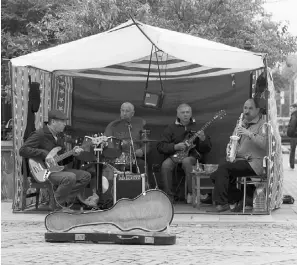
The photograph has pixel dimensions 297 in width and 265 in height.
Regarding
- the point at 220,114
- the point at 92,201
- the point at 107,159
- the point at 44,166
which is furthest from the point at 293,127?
the point at 44,166

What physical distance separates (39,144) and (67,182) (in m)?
0.63

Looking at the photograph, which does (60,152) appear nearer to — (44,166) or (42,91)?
(44,166)

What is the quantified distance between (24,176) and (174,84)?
311cm

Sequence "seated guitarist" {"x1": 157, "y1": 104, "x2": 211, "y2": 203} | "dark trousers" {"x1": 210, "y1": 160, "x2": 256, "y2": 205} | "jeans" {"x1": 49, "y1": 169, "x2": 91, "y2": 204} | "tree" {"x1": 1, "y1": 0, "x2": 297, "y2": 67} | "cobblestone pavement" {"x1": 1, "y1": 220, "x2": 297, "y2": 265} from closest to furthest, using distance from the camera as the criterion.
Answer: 1. "cobblestone pavement" {"x1": 1, "y1": 220, "x2": 297, "y2": 265}
2. "jeans" {"x1": 49, "y1": 169, "x2": 91, "y2": 204}
3. "dark trousers" {"x1": 210, "y1": 160, "x2": 256, "y2": 205}
4. "seated guitarist" {"x1": 157, "y1": 104, "x2": 211, "y2": 203}
5. "tree" {"x1": 1, "y1": 0, "x2": 297, "y2": 67}

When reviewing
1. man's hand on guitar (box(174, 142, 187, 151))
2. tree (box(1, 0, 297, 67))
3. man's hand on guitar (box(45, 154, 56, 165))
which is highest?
tree (box(1, 0, 297, 67))

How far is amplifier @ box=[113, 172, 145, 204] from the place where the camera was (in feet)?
34.0

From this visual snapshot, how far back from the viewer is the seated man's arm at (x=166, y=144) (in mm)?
11352

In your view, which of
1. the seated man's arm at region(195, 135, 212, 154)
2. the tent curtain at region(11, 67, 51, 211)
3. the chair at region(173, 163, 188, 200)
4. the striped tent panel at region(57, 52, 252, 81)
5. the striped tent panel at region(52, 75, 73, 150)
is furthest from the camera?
the striped tent panel at region(57, 52, 252, 81)

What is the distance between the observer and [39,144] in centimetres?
1008

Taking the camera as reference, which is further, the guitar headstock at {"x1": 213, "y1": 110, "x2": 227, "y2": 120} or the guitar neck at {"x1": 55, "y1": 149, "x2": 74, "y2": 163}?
the guitar headstock at {"x1": 213, "y1": 110, "x2": 227, "y2": 120}

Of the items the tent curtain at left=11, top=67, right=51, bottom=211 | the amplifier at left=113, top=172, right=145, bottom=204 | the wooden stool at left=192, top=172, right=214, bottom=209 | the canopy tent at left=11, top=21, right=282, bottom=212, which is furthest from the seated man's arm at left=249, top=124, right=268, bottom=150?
the tent curtain at left=11, top=67, right=51, bottom=211

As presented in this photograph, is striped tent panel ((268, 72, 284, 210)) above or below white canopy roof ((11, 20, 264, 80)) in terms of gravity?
below

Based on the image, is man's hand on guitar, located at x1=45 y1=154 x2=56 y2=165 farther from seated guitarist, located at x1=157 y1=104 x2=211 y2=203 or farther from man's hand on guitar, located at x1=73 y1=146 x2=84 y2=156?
seated guitarist, located at x1=157 y1=104 x2=211 y2=203

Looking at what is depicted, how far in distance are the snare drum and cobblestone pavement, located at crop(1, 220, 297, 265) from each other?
5.78 ft
